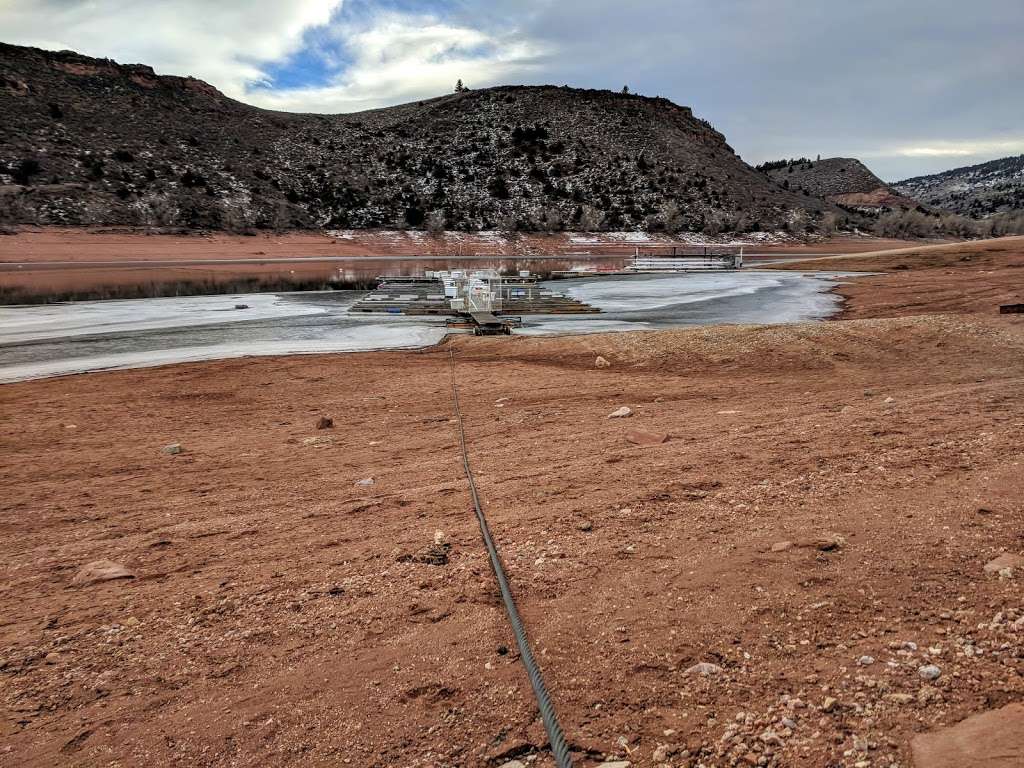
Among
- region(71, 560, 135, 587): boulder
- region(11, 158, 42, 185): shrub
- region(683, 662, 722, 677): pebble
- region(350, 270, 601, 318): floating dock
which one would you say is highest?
region(11, 158, 42, 185): shrub

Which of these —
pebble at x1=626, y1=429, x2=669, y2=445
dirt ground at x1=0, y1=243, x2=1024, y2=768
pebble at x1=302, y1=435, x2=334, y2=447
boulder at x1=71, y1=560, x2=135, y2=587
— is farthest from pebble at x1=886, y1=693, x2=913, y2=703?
pebble at x1=302, y1=435, x2=334, y2=447

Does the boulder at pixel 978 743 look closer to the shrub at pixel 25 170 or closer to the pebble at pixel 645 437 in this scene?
the pebble at pixel 645 437

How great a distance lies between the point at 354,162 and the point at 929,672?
318ft

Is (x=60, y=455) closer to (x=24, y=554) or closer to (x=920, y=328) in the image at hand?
(x=24, y=554)

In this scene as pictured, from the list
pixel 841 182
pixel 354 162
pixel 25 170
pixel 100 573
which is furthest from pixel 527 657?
pixel 841 182

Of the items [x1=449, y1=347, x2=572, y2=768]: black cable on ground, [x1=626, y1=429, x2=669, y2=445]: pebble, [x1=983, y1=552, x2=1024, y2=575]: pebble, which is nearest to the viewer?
[x1=449, y1=347, x2=572, y2=768]: black cable on ground

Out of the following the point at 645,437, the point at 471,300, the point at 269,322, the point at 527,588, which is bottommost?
the point at 527,588

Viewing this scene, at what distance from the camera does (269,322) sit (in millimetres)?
22656

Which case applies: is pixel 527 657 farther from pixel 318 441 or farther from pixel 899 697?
pixel 318 441

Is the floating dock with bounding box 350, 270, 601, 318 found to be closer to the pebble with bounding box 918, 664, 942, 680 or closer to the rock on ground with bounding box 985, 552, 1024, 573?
the rock on ground with bounding box 985, 552, 1024, 573

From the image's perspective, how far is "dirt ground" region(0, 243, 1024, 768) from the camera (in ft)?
9.30

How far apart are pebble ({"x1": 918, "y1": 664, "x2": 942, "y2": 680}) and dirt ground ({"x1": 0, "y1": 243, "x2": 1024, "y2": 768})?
0.08 ft

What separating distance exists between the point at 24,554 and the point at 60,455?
3.43 metres

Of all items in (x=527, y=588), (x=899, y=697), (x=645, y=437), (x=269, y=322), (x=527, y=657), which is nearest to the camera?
(x=899, y=697)
